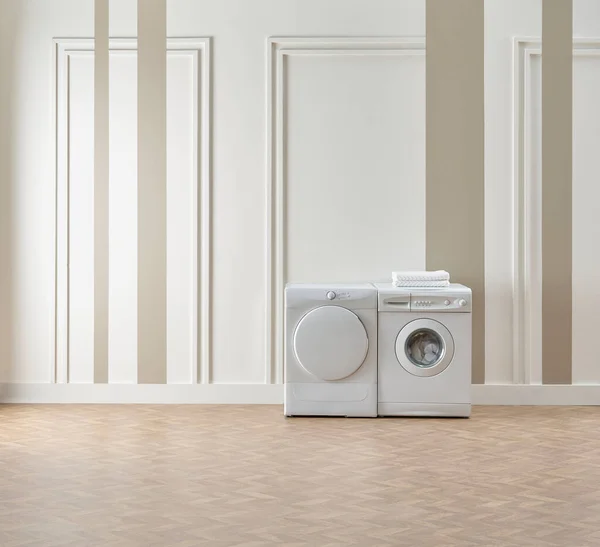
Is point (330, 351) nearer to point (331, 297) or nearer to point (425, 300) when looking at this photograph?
point (331, 297)

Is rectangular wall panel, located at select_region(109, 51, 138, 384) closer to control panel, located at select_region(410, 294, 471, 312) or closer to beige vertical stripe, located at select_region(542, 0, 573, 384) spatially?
control panel, located at select_region(410, 294, 471, 312)

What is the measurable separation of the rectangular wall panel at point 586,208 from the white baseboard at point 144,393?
1996 millimetres

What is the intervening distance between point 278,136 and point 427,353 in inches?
66.3

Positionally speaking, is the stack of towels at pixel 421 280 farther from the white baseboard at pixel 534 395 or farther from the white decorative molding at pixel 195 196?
the white decorative molding at pixel 195 196

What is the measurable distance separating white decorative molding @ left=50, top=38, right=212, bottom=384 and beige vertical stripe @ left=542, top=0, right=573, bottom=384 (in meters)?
2.16

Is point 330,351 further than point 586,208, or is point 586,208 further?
point 586,208

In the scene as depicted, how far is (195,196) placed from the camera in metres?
5.37

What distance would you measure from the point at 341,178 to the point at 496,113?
1.08 meters

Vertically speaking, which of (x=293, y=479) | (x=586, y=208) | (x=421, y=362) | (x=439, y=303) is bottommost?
(x=293, y=479)

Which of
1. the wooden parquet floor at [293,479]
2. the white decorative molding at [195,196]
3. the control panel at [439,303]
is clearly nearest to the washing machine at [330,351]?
the wooden parquet floor at [293,479]

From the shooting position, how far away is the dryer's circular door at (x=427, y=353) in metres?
4.81

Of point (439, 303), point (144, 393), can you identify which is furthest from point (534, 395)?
point (144, 393)

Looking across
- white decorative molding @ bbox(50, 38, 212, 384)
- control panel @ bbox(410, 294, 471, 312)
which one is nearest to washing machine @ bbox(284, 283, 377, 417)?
control panel @ bbox(410, 294, 471, 312)

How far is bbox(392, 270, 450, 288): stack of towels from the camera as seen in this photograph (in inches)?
194
